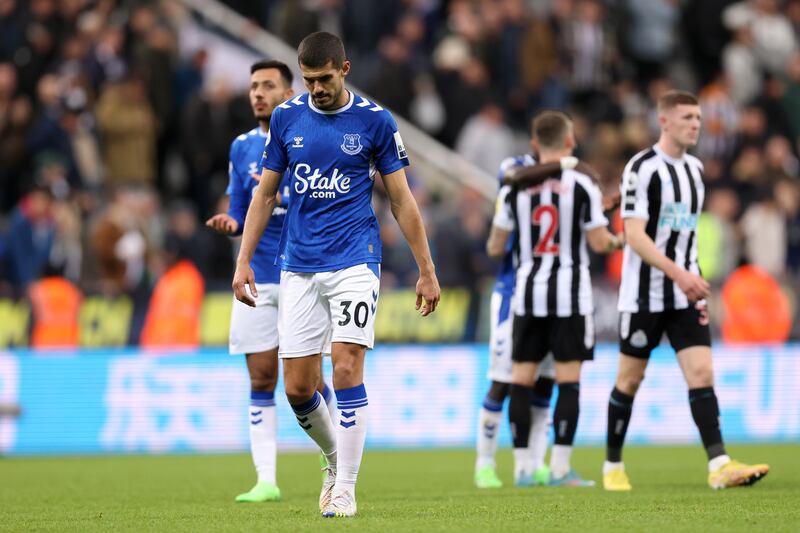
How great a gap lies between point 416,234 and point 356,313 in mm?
529

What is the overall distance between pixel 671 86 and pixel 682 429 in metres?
7.74

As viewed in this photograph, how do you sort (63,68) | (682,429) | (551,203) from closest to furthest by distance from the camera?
(551,203) → (682,429) → (63,68)

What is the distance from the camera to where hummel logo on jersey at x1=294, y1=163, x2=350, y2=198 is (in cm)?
769

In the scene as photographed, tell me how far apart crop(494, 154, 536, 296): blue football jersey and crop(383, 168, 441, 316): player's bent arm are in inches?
108

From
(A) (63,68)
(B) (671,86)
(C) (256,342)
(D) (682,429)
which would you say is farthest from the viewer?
(B) (671,86)

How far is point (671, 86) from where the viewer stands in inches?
851

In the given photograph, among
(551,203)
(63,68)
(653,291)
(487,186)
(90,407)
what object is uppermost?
(63,68)

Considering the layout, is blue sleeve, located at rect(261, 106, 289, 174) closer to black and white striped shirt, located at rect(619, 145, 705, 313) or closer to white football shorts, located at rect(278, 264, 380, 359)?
white football shorts, located at rect(278, 264, 380, 359)

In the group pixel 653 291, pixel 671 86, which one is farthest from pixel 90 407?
pixel 671 86

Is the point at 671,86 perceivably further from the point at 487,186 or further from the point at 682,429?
the point at 682,429

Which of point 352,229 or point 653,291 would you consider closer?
point 352,229

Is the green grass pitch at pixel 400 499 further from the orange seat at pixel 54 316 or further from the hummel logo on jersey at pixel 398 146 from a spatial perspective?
the orange seat at pixel 54 316

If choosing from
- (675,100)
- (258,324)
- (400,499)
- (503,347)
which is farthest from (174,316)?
(675,100)

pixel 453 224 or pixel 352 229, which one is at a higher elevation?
pixel 453 224
